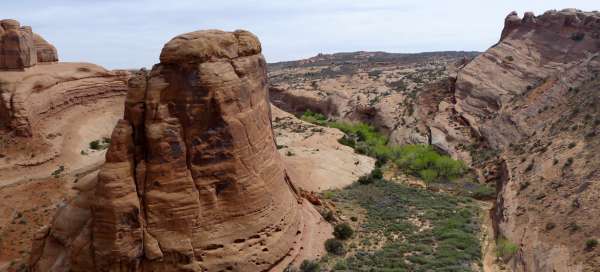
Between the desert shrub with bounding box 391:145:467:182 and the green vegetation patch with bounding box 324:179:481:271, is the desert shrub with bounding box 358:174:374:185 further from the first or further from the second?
the desert shrub with bounding box 391:145:467:182

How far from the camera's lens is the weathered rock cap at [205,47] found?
58.1 feet

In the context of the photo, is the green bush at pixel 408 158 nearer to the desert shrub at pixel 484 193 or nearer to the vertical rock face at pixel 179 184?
the desert shrub at pixel 484 193

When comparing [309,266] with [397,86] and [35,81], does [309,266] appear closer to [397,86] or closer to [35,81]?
[35,81]

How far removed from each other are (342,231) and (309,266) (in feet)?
12.8

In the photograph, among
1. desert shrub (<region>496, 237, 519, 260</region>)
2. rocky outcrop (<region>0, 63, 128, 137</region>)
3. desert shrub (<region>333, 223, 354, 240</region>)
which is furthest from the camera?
rocky outcrop (<region>0, 63, 128, 137</region>)

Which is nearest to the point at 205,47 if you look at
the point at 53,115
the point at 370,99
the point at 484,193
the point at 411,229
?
the point at 411,229

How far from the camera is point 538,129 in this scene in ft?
122

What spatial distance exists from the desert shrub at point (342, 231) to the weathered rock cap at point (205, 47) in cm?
961

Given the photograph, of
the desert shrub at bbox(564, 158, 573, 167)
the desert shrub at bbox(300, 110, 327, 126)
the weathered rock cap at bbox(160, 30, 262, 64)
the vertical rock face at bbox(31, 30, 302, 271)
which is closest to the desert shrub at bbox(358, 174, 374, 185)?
the desert shrub at bbox(564, 158, 573, 167)

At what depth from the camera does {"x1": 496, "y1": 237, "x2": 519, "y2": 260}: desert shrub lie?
22234 millimetres

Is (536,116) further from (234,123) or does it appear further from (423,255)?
(234,123)

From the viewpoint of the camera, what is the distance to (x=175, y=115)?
1783 centimetres

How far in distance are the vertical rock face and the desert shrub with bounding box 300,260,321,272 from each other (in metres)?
1.34

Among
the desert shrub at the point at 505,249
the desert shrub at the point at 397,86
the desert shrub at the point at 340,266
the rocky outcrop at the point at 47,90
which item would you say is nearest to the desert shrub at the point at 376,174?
the desert shrub at the point at 505,249
